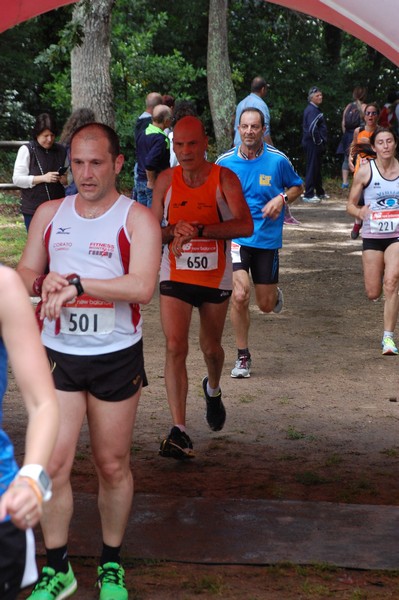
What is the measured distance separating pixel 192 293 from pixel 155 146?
706cm

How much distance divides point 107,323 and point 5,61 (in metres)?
24.6

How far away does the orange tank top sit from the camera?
678 centimetres

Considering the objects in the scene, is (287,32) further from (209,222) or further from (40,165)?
(209,222)

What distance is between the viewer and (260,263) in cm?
912

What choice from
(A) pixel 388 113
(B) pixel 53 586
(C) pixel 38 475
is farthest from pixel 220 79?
→ (C) pixel 38 475

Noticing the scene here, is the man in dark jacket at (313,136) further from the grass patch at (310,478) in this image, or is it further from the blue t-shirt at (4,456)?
the blue t-shirt at (4,456)

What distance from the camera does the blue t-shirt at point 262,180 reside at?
8.83 m

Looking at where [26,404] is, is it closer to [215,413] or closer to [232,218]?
[232,218]

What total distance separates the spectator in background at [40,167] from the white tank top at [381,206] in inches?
137

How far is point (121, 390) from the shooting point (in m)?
4.75

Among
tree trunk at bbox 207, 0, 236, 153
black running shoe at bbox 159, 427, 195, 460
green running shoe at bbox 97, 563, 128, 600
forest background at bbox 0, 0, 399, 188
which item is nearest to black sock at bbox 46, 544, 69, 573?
green running shoe at bbox 97, 563, 128, 600

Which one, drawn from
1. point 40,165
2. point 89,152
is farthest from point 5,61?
point 89,152

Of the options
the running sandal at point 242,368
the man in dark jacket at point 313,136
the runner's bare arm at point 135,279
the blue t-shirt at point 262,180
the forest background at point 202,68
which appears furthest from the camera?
the forest background at point 202,68

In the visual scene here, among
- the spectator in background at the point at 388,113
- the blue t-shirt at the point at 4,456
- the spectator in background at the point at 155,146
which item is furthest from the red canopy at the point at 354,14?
the spectator in background at the point at 388,113
